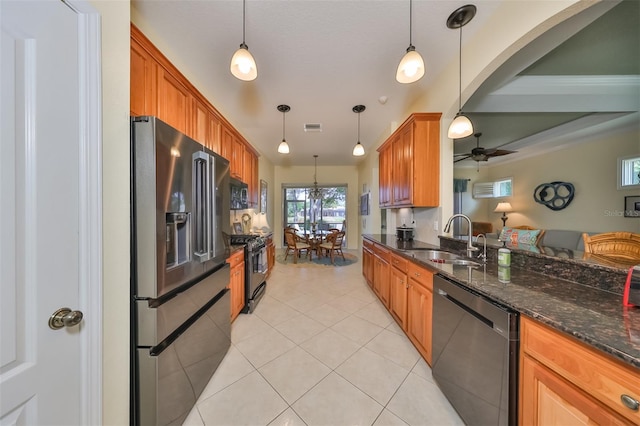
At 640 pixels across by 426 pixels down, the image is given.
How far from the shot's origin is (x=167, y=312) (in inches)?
46.3

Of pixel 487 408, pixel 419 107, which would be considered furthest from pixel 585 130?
pixel 487 408

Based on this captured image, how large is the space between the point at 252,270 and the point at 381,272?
178 cm

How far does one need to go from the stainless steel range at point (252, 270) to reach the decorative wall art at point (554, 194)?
6713mm

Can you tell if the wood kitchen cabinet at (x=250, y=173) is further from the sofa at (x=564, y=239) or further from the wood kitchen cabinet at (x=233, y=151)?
the sofa at (x=564, y=239)

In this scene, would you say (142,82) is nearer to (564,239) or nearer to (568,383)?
(568,383)

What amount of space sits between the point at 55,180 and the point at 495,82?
12.0 feet

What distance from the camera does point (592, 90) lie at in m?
2.51

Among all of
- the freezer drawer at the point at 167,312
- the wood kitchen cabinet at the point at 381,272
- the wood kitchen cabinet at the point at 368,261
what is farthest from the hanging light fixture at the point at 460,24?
the freezer drawer at the point at 167,312

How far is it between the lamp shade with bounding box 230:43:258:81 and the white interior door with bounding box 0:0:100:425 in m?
0.83

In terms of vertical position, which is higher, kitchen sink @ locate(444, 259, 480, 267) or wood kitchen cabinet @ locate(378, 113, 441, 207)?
wood kitchen cabinet @ locate(378, 113, 441, 207)

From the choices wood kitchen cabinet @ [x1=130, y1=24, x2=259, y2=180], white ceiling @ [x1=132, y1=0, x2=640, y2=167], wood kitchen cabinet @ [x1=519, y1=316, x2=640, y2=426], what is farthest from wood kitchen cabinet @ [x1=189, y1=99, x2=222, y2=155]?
wood kitchen cabinet @ [x1=519, y1=316, x2=640, y2=426]

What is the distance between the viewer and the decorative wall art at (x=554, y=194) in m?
4.64

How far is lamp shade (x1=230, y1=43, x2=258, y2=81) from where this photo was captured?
1.50m

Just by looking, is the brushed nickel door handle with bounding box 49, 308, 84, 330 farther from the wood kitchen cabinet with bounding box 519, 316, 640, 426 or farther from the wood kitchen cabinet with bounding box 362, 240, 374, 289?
the wood kitchen cabinet with bounding box 362, 240, 374, 289
